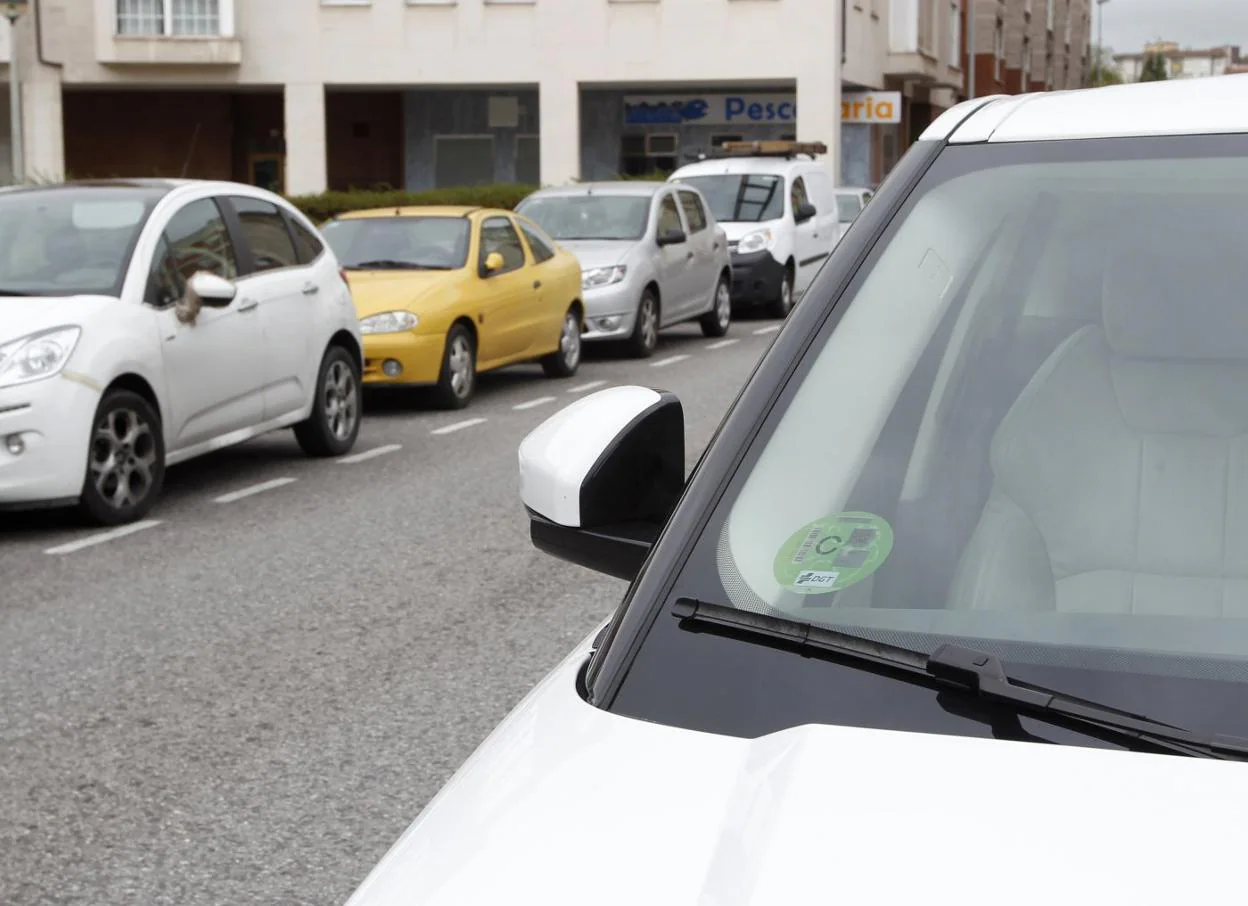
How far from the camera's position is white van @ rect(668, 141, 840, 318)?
24.1 metres

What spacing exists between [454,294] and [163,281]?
5.03 m

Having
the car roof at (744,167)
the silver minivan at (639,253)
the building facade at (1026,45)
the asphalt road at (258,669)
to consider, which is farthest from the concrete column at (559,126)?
the asphalt road at (258,669)

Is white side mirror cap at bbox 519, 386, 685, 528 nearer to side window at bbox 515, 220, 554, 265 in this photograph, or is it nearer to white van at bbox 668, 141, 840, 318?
side window at bbox 515, 220, 554, 265

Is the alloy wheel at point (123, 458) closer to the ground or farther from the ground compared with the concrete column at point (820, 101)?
closer to the ground

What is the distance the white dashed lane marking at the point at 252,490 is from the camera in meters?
10.2

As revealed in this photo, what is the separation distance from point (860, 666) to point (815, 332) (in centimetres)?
49

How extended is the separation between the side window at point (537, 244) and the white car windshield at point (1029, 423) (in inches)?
558

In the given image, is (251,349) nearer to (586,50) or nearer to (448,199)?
(448,199)

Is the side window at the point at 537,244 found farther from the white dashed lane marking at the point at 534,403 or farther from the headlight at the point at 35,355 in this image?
the headlight at the point at 35,355

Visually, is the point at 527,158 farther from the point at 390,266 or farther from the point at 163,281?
the point at 163,281

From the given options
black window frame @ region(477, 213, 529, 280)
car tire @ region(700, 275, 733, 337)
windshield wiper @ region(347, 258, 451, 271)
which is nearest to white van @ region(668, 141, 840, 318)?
car tire @ region(700, 275, 733, 337)

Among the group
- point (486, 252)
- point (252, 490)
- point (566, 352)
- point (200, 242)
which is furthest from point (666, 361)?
point (200, 242)

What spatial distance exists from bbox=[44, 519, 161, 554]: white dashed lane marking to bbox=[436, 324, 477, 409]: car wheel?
515 centimetres

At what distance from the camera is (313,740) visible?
5.41 metres
